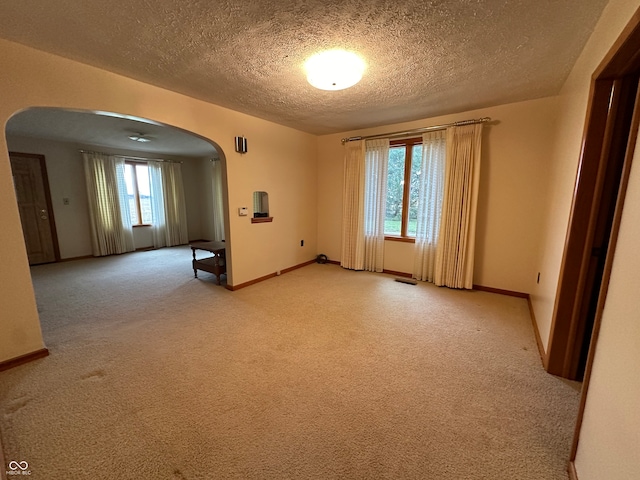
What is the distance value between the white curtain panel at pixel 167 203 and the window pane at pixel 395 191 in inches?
209

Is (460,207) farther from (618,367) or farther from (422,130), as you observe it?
(618,367)

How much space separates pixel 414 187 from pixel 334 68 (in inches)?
95.5

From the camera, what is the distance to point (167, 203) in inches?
253

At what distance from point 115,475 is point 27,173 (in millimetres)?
5910

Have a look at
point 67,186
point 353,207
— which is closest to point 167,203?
point 67,186

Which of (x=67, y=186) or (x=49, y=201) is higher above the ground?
(x=67, y=186)

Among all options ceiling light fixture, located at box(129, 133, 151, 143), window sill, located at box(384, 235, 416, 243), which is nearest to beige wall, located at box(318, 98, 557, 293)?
window sill, located at box(384, 235, 416, 243)

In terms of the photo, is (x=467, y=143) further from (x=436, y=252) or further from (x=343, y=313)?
(x=343, y=313)

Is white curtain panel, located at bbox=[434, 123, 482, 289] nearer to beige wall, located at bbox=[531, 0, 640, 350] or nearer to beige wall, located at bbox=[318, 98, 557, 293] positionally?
beige wall, located at bbox=[318, 98, 557, 293]

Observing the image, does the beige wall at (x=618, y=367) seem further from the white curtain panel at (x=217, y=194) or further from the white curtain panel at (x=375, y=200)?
the white curtain panel at (x=217, y=194)

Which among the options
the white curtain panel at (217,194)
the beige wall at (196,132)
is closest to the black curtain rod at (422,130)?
the beige wall at (196,132)

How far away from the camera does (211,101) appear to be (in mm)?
2990

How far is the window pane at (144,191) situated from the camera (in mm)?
6148

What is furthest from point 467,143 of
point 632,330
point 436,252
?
point 632,330
